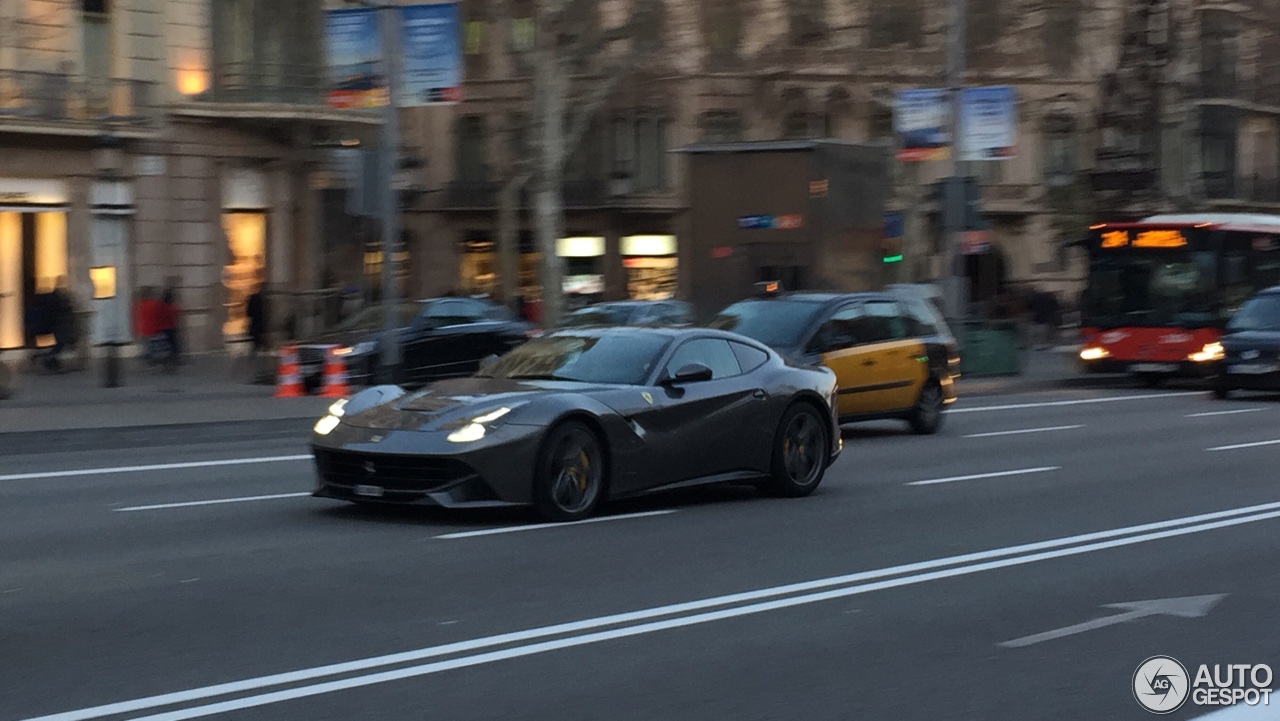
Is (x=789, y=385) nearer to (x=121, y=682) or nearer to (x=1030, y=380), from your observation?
(x=121, y=682)

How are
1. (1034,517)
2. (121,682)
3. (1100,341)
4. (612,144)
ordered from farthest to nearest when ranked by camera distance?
(612,144) < (1100,341) < (1034,517) < (121,682)

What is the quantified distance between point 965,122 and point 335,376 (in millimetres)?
11932

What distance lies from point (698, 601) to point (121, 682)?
3.11 meters

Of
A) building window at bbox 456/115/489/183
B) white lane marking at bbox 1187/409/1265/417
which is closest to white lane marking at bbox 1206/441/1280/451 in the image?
white lane marking at bbox 1187/409/1265/417

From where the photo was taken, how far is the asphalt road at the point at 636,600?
684 cm

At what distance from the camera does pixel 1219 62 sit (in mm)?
63438

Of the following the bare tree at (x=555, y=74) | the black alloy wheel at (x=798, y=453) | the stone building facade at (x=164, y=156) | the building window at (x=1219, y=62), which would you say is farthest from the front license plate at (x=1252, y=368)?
the building window at (x=1219, y=62)

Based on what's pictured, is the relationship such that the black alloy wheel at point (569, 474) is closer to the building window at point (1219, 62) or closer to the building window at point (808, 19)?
the building window at point (808, 19)

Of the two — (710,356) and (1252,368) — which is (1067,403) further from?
(710,356)

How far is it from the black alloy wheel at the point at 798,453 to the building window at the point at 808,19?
23.6m

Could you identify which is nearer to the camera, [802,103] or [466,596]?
[466,596]

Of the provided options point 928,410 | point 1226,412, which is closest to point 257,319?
point 928,410

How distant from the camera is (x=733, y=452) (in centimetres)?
1312

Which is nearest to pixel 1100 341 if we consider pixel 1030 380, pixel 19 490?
pixel 1030 380
